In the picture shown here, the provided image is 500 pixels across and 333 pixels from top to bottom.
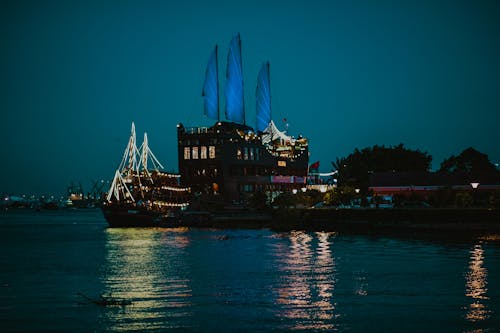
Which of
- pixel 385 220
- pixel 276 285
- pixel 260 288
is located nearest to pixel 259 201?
Answer: pixel 385 220

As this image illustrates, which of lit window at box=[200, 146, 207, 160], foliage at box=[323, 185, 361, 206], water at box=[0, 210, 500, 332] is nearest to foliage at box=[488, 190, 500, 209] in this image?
water at box=[0, 210, 500, 332]

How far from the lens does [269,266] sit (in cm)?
3412

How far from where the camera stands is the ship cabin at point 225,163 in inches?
3875

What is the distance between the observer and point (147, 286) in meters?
27.0

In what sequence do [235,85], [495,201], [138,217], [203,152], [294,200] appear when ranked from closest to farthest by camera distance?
[495,201], [138,217], [294,200], [203,152], [235,85]

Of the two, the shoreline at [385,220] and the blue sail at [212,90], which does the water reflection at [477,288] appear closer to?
the shoreline at [385,220]

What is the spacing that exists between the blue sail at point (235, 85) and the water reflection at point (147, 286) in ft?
194

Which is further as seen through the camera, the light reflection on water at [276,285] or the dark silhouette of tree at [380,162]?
the dark silhouette of tree at [380,162]

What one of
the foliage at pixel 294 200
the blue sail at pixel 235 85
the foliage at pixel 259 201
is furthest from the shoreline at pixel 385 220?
the blue sail at pixel 235 85

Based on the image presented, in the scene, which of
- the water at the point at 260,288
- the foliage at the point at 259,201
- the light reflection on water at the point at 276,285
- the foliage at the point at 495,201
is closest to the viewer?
the water at the point at 260,288

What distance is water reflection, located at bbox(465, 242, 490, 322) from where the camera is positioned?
65.9ft

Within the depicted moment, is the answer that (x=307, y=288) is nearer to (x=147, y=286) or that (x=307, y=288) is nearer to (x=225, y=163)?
(x=147, y=286)

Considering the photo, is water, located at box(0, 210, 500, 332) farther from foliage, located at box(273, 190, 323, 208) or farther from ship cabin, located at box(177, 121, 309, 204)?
ship cabin, located at box(177, 121, 309, 204)

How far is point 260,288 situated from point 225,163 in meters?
72.9
